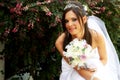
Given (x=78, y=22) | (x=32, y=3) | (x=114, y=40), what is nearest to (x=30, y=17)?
(x=32, y=3)

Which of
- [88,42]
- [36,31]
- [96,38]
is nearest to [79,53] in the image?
[88,42]

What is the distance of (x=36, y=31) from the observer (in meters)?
5.21

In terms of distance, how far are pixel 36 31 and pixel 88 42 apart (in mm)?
1053

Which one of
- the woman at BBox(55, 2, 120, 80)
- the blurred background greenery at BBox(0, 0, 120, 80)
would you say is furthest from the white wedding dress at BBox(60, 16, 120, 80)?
the blurred background greenery at BBox(0, 0, 120, 80)

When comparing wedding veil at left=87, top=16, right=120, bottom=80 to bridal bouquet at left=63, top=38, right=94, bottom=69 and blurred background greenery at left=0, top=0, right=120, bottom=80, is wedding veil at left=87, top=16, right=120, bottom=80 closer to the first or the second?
bridal bouquet at left=63, top=38, right=94, bottom=69

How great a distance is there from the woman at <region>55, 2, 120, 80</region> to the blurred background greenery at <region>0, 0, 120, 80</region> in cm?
63

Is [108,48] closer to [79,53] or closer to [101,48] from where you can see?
[101,48]

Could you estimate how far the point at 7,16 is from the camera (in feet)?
16.9

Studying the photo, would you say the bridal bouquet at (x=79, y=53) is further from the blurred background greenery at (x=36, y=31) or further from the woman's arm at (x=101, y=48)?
the blurred background greenery at (x=36, y=31)

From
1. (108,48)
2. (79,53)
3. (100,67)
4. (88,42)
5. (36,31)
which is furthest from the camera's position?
(36,31)

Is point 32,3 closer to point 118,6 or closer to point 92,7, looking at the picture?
point 92,7

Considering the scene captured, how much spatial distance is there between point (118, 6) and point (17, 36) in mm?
1760

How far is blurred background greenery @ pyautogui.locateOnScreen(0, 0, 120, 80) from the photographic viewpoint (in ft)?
16.6

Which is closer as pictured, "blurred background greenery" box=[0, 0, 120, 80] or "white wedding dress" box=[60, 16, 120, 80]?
"white wedding dress" box=[60, 16, 120, 80]
